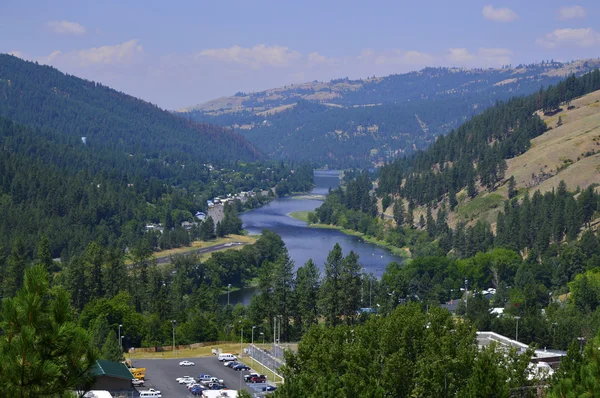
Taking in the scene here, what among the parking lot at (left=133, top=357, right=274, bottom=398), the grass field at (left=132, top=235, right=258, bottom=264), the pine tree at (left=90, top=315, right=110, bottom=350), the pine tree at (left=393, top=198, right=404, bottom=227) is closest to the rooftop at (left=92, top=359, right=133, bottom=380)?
the parking lot at (left=133, top=357, right=274, bottom=398)

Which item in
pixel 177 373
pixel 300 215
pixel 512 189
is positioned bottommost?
pixel 300 215

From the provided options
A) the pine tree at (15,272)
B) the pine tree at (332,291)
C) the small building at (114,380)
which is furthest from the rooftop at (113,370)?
the pine tree at (15,272)

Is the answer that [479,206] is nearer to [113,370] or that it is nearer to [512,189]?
[512,189]

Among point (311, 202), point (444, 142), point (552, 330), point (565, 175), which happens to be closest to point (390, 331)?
point (552, 330)

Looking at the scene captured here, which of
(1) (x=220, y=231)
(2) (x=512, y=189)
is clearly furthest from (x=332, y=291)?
(1) (x=220, y=231)

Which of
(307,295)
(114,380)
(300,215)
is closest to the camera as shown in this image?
(114,380)

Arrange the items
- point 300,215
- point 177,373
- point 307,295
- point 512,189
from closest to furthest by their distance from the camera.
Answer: point 177,373, point 307,295, point 512,189, point 300,215

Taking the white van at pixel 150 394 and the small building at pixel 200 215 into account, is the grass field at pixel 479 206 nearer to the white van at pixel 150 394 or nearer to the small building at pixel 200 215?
the small building at pixel 200 215
